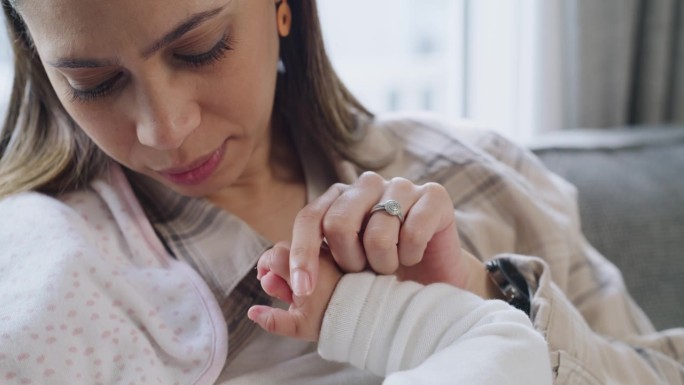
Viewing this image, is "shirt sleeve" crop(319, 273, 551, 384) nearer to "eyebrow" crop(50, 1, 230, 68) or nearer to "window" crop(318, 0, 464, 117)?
"eyebrow" crop(50, 1, 230, 68)

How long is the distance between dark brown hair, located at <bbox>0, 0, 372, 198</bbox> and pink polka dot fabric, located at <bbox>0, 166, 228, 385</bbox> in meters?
0.03

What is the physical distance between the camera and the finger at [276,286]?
0.65m

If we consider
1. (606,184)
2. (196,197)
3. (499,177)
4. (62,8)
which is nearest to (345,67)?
(606,184)

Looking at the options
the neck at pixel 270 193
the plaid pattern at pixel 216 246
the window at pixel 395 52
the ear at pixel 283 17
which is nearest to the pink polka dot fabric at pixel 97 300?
the plaid pattern at pixel 216 246

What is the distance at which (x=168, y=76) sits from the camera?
722 millimetres

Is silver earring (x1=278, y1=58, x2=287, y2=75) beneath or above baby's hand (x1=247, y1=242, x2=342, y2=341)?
above

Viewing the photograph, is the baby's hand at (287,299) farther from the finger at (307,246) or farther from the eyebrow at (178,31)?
the eyebrow at (178,31)

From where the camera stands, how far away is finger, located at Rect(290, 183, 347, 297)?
62cm

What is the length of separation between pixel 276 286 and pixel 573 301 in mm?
533

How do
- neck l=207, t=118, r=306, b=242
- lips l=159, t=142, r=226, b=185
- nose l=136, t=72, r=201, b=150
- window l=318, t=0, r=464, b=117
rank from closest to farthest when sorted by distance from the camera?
1. nose l=136, t=72, r=201, b=150
2. lips l=159, t=142, r=226, b=185
3. neck l=207, t=118, r=306, b=242
4. window l=318, t=0, r=464, b=117

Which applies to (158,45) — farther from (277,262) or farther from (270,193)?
(270,193)

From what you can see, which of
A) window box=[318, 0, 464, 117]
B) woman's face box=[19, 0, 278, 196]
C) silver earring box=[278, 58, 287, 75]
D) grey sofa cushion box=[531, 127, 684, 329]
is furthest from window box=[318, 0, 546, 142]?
woman's face box=[19, 0, 278, 196]

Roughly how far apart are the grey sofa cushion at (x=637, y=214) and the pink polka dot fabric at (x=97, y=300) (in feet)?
2.34

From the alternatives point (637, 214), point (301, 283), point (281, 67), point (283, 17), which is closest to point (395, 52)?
point (637, 214)
